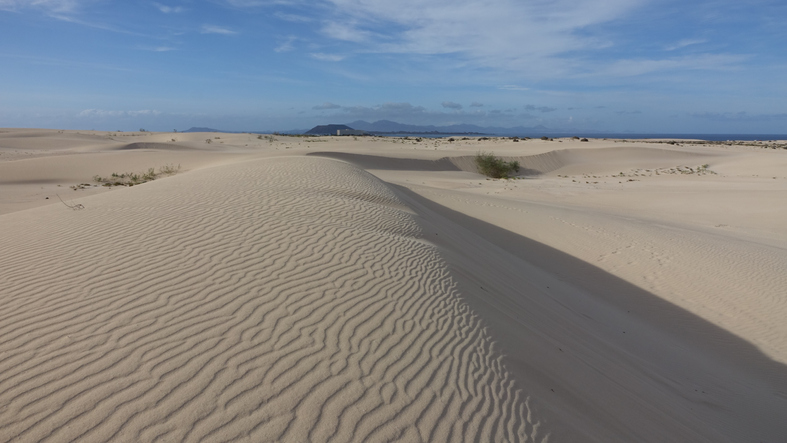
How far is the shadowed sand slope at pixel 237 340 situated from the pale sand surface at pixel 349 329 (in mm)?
16

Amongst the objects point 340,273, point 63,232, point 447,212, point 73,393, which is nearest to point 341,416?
point 73,393

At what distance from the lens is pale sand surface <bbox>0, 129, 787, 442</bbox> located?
9.23ft

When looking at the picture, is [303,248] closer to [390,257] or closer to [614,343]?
[390,257]

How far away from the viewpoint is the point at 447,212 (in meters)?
12.5

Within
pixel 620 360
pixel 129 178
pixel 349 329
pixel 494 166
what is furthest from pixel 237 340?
pixel 494 166

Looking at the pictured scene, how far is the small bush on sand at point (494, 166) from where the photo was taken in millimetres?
28500

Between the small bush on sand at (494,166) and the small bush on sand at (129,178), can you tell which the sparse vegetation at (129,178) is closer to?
the small bush on sand at (129,178)

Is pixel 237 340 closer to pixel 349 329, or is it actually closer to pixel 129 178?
pixel 349 329

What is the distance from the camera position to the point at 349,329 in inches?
147

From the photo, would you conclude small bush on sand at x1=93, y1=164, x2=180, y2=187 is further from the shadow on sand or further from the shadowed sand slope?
the shadow on sand

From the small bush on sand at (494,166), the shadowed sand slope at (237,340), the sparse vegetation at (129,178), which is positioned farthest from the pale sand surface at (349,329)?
the small bush on sand at (494,166)

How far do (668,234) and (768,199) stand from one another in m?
7.86

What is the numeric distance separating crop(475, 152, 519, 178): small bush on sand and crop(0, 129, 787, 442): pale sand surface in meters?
18.5

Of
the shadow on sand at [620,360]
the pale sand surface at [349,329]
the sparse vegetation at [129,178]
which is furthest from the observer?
the sparse vegetation at [129,178]
